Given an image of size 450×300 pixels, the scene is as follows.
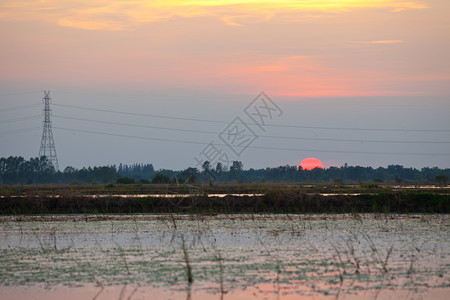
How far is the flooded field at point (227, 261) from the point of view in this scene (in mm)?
13109

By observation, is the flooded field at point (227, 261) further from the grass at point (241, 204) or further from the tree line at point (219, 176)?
the tree line at point (219, 176)

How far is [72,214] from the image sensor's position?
34719mm

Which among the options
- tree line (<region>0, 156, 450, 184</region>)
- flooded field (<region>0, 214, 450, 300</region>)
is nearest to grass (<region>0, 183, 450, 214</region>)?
flooded field (<region>0, 214, 450, 300</region>)

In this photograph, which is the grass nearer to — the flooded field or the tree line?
the flooded field

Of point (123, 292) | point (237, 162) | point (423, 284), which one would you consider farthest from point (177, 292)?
point (237, 162)

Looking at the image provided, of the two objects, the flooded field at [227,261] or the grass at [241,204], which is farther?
the grass at [241,204]

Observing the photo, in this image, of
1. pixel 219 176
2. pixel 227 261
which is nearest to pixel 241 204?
pixel 227 261

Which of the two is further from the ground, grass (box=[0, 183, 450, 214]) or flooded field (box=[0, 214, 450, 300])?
grass (box=[0, 183, 450, 214])

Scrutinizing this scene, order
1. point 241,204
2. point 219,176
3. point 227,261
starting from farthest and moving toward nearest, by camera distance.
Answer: point 219,176
point 241,204
point 227,261

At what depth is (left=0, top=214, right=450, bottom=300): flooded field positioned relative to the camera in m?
13.1

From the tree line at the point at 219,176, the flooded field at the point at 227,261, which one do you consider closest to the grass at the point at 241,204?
the flooded field at the point at 227,261

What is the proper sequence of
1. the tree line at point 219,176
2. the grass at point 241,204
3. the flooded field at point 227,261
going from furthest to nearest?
the tree line at point 219,176 < the grass at point 241,204 < the flooded field at point 227,261

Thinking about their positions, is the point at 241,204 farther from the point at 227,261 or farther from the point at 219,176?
the point at 219,176

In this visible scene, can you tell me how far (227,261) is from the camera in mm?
16484
